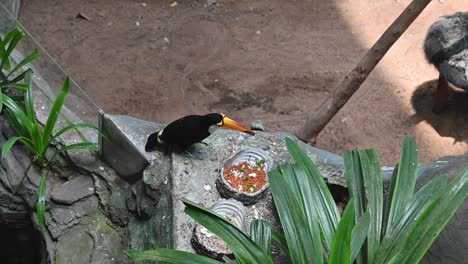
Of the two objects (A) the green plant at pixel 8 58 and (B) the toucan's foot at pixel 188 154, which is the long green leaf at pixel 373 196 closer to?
(B) the toucan's foot at pixel 188 154

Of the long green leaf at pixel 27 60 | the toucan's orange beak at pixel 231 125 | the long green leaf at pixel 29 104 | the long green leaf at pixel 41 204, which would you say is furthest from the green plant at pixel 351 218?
the long green leaf at pixel 27 60

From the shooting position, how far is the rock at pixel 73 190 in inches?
139

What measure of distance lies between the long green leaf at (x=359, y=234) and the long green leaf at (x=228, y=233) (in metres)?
0.34

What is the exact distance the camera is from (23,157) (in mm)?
3705

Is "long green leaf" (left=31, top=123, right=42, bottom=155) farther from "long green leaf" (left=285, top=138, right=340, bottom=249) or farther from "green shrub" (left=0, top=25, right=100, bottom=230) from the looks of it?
"long green leaf" (left=285, top=138, right=340, bottom=249)

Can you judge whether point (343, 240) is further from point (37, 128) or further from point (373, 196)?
point (37, 128)

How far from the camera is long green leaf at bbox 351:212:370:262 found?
2.55m

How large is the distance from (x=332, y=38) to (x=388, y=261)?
3.96m

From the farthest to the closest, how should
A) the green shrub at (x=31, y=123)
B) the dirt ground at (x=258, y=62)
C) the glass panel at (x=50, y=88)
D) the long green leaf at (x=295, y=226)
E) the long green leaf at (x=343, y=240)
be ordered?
the dirt ground at (x=258, y=62), the glass panel at (x=50, y=88), the green shrub at (x=31, y=123), the long green leaf at (x=295, y=226), the long green leaf at (x=343, y=240)

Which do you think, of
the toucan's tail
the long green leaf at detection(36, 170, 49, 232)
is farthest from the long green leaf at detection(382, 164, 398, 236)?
the long green leaf at detection(36, 170, 49, 232)

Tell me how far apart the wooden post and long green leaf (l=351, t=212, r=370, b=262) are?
2.11 meters

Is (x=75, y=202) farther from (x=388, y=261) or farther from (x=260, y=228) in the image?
(x=388, y=261)

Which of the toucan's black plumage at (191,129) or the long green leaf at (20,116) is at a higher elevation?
the long green leaf at (20,116)

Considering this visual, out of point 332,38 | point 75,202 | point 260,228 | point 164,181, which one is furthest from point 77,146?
point 332,38
